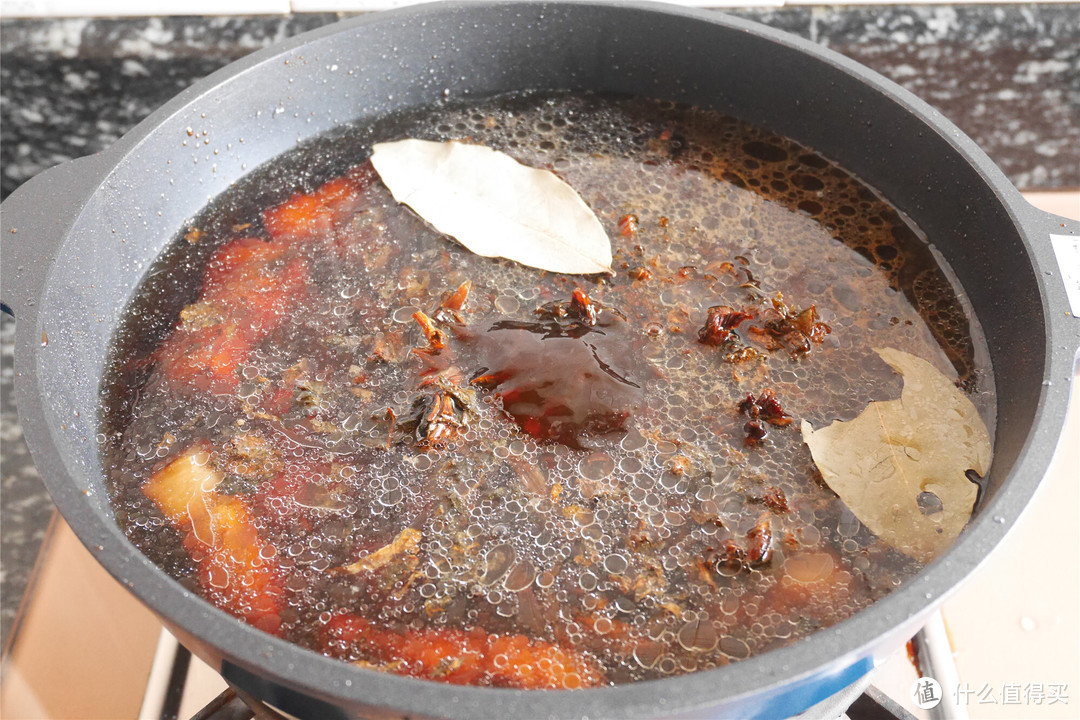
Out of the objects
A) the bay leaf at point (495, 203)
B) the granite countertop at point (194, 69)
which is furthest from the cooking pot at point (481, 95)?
the granite countertop at point (194, 69)

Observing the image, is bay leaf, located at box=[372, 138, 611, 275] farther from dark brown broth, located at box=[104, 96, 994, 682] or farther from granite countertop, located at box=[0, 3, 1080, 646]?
granite countertop, located at box=[0, 3, 1080, 646]

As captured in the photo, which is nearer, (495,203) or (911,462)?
(911,462)

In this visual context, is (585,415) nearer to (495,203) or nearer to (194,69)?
(495,203)

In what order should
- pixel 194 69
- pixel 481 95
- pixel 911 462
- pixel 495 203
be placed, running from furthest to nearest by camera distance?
1. pixel 194 69
2. pixel 481 95
3. pixel 495 203
4. pixel 911 462

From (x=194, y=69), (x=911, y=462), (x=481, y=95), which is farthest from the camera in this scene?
(x=194, y=69)

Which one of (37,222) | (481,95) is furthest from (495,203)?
(37,222)

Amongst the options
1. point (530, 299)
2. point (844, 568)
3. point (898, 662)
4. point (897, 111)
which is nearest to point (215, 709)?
point (530, 299)

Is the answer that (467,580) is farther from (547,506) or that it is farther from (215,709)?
(215,709)
